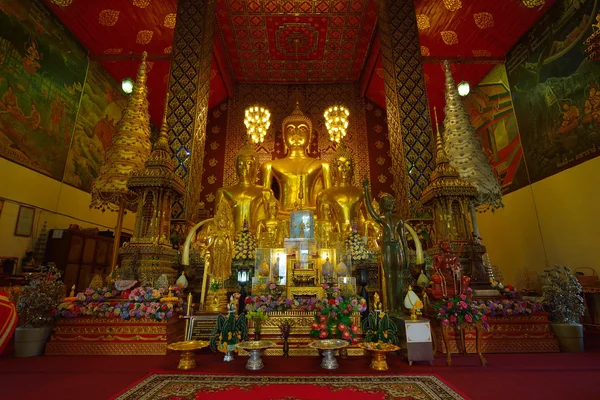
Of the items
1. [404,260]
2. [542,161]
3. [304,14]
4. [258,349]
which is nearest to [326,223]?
[404,260]

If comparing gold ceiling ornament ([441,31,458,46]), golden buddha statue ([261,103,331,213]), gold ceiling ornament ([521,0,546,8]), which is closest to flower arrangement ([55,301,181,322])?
golden buddha statue ([261,103,331,213])

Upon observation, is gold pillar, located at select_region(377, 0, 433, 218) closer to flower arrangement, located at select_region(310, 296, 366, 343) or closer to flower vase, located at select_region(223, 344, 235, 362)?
flower arrangement, located at select_region(310, 296, 366, 343)

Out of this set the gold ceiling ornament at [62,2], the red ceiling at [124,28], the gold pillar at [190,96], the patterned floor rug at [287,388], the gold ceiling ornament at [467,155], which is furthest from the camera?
the red ceiling at [124,28]

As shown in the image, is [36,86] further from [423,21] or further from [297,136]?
[423,21]

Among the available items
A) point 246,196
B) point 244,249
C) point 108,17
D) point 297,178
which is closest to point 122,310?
point 244,249

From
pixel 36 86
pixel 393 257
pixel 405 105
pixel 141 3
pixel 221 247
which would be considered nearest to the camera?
pixel 393 257

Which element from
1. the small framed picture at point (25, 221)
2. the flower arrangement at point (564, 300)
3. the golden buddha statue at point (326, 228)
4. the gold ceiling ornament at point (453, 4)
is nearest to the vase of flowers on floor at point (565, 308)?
the flower arrangement at point (564, 300)

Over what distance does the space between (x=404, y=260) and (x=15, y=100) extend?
7.19 m

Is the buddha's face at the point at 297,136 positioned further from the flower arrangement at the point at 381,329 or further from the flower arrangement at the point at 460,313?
the flower arrangement at the point at 460,313

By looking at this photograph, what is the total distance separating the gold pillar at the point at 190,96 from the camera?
5.92 meters

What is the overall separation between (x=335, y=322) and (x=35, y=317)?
10.5 ft

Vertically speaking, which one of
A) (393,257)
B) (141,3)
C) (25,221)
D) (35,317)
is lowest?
(35,317)

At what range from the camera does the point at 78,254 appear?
6.80 m

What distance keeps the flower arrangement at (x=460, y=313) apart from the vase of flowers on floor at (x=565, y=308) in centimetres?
115
